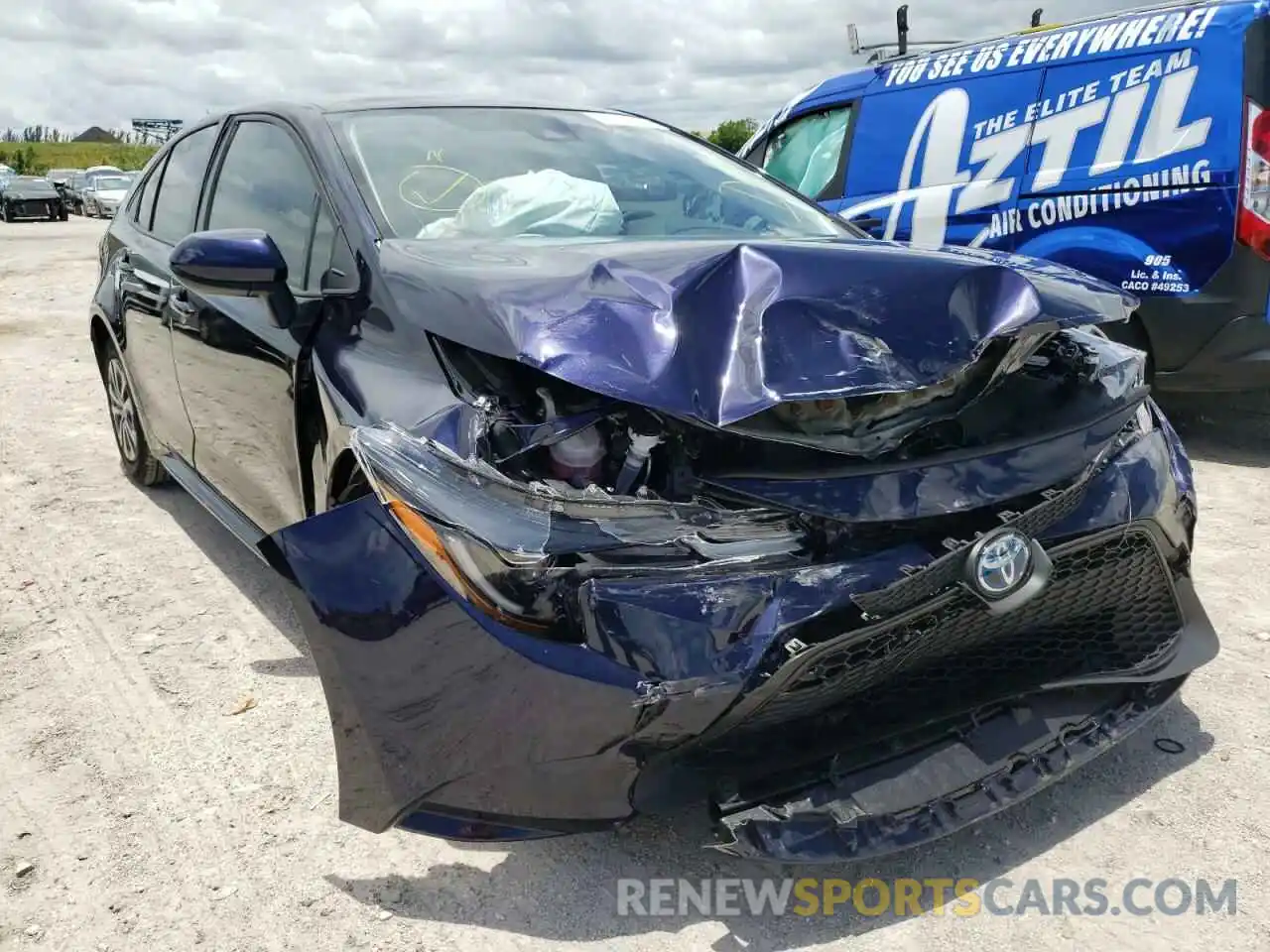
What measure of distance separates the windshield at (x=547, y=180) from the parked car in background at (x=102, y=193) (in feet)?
111

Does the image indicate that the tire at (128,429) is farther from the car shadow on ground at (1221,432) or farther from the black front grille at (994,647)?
the car shadow on ground at (1221,432)

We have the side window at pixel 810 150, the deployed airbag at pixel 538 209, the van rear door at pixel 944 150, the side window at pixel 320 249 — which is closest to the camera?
the side window at pixel 320 249

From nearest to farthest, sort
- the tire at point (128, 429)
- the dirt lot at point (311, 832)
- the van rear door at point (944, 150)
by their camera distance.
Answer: the dirt lot at point (311, 832), the tire at point (128, 429), the van rear door at point (944, 150)

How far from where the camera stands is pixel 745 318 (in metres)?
1.97

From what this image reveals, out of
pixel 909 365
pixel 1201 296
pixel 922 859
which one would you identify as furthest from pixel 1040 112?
pixel 922 859

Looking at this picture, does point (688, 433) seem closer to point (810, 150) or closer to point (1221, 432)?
point (1221, 432)

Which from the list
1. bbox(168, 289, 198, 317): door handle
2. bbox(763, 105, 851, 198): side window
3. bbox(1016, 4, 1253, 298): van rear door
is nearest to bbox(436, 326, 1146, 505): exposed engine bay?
bbox(168, 289, 198, 317): door handle

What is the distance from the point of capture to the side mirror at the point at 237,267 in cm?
250

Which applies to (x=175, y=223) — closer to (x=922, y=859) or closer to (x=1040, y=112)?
(x=922, y=859)

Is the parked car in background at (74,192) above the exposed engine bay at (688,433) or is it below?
below

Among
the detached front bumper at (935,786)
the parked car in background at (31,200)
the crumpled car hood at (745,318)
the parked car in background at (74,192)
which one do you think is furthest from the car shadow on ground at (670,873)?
the parked car in background at (74,192)

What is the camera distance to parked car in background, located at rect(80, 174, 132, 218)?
1302 inches

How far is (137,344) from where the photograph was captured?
3992 mm

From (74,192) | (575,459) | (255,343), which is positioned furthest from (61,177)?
(575,459)
